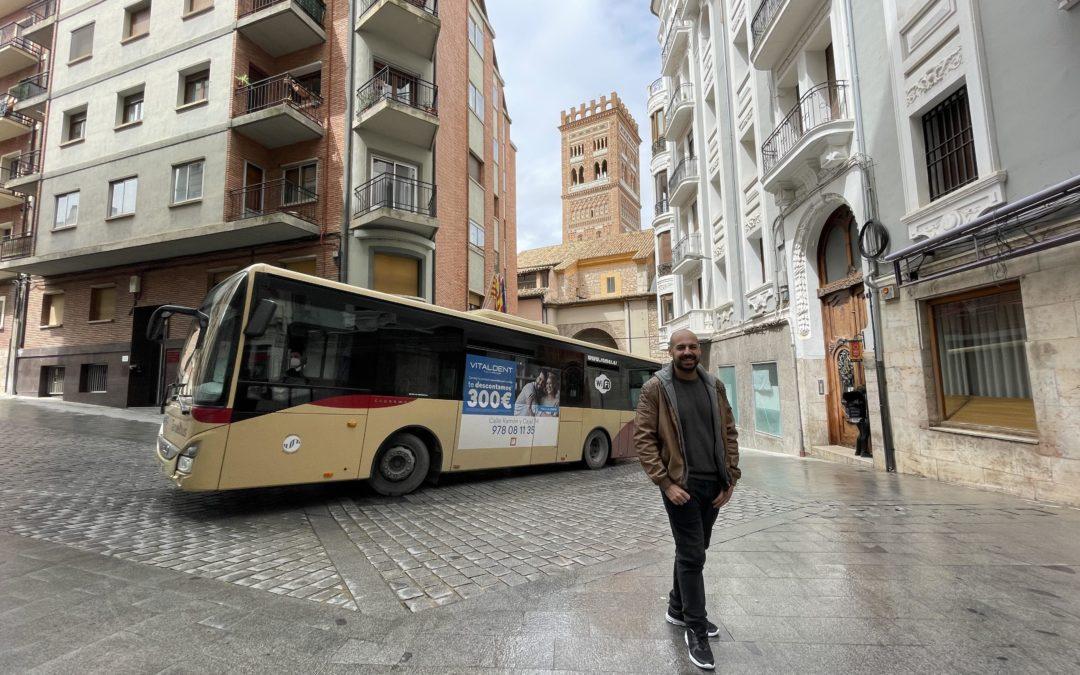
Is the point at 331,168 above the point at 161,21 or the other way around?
the other way around

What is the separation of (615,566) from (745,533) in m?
1.82

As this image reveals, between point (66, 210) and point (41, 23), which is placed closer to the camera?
point (66, 210)

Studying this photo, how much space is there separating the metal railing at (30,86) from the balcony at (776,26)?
25.8 meters

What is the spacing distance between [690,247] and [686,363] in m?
19.5

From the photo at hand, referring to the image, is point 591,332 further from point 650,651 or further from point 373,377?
point 650,651

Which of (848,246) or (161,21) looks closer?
(848,246)

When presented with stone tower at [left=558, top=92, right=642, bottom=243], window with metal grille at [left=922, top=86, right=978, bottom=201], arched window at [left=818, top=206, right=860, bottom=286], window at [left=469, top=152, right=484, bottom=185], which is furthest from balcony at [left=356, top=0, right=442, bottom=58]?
stone tower at [left=558, top=92, right=642, bottom=243]

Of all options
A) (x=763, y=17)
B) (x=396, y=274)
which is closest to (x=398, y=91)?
(x=396, y=274)

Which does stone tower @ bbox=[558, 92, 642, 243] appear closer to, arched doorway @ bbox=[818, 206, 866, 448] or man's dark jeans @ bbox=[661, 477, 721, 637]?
arched doorway @ bbox=[818, 206, 866, 448]

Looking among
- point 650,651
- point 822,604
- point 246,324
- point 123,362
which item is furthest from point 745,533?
point 123,362

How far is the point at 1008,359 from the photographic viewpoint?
7113 millimetres

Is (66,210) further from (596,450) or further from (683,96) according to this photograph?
(683,96)

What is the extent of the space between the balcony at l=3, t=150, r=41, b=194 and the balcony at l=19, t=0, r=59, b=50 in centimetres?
466

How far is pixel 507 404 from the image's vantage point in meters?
8.46
